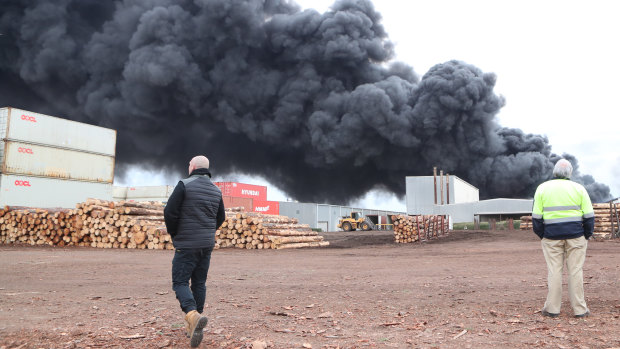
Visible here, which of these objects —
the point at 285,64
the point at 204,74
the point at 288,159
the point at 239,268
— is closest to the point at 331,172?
the point at 288,159

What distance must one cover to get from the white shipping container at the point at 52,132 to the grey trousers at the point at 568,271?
2085 cm

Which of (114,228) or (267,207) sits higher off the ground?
(267,207)

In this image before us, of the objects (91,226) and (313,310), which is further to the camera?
(91,226)

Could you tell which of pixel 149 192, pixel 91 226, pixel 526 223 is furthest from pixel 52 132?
pixel 526 223

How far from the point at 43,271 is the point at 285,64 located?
46419 millimetres

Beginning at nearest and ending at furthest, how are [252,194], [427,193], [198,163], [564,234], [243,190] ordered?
1. [198,163]
2. [564,234]
3. [243,190]
4. [252,194]
5. [427,193]

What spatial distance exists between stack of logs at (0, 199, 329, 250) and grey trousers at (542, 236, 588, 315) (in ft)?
42.9

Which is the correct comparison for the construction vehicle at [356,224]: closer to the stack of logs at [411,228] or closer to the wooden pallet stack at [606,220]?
the stack of logs at [411,228]

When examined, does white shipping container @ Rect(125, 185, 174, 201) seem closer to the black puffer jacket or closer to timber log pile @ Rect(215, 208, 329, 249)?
timber log pile @ Rect(215, 208, 329, 249)

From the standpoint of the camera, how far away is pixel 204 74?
5122 centimetres

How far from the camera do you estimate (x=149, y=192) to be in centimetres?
3566

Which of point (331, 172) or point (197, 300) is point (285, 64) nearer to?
point (331, 172)

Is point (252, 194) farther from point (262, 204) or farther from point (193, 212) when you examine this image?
point (193, 212)

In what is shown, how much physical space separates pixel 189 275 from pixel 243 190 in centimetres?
3946
